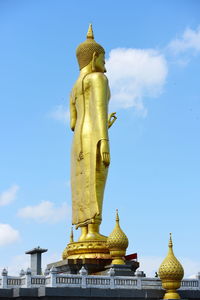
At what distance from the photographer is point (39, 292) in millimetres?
19281

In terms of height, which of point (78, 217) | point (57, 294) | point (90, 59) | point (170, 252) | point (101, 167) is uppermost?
point (90, 59)

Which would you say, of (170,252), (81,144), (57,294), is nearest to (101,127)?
(81,144)

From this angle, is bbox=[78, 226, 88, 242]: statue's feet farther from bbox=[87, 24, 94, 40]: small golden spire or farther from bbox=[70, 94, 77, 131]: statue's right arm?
bbox=[87, 24, 94, 40]: small golden spire

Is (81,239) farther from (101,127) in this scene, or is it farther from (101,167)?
(101,127)

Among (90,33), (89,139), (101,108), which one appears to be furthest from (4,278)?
(90,33)

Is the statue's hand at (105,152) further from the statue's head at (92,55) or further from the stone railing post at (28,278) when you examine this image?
the stone railing post at (28,278)

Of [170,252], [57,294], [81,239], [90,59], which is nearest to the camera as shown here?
[57,294]

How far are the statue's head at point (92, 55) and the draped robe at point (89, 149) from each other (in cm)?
68

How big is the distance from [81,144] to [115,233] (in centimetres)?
484

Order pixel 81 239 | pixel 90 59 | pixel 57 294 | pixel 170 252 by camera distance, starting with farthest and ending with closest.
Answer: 1. pixel 90 59
2. pixel 81 239
3. pixel 170 252
4. pixel 57 294

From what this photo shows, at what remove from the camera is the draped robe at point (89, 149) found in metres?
24.7

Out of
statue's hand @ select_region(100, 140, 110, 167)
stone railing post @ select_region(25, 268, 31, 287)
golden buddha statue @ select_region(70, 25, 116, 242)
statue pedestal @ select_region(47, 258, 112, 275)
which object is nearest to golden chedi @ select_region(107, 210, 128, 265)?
statue pedestal @ select_region(47, 258, 112, 275)

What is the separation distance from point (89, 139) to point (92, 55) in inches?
151

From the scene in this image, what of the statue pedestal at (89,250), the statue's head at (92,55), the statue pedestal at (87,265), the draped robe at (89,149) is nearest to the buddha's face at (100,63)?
the statue's head at (92,55)
